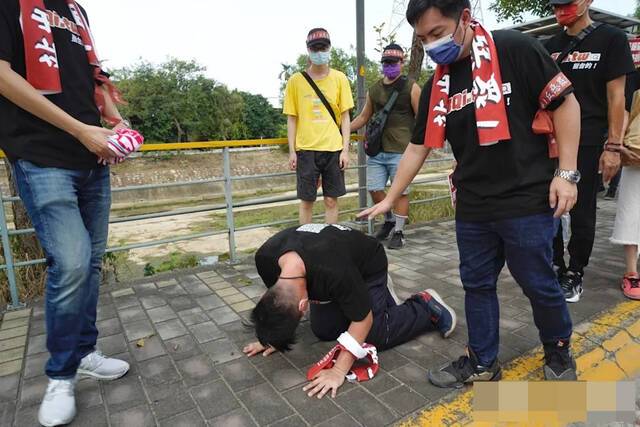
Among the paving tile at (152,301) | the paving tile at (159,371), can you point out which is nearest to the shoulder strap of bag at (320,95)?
the paving tile at (152,301)

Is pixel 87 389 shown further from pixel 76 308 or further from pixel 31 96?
pixel 31 96

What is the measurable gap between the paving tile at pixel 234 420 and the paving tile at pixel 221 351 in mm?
480

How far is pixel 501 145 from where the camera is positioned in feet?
5.88

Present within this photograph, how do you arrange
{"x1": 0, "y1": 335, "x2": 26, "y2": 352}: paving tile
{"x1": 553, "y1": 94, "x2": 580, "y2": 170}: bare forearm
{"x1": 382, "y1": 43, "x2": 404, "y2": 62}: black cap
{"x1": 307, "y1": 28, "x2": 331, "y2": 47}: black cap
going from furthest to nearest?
{"x1": 382, "y1": 43, "x2": 404, "y2": 62}: black cap, {"x1": 307, "y1": 28, "x2": 331, "y2": 47}: black cap, {"x1": 0, "y1": 335, "x2": 26, "y2": 352}: paving tile, {"x1": 553, "y1": 94, "x2": 580, "y2": 170}: bare forearm

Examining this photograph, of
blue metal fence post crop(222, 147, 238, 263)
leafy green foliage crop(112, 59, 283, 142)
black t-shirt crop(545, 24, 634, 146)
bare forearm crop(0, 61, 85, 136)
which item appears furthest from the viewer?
leafy green foliage crop(112, 59, 283, 142)

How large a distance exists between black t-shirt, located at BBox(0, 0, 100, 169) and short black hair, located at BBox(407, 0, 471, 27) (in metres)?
1.43

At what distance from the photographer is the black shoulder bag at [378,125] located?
4312 millimetres

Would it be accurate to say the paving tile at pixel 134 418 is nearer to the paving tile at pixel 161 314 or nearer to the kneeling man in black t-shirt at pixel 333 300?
the kneeling man in black t-shirt at pixel 333 300

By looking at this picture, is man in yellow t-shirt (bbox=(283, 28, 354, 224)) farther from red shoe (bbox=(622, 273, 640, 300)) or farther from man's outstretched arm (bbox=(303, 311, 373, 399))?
red shoe (bbox=(622, 273, 640, 300))

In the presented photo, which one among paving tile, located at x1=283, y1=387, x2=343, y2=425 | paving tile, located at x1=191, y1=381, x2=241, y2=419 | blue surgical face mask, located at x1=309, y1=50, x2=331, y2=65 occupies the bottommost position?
paving tile, located at x1=283, y1=387, x2=343, y2=425

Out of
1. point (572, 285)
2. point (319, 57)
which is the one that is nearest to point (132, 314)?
Result: point (319, 57)

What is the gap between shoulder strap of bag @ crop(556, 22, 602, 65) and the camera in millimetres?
2795

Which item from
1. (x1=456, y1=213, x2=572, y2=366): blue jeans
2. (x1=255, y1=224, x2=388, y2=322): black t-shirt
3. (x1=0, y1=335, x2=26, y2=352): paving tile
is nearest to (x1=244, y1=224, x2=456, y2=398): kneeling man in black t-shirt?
(x1=255, y1=224, x2=388, y2=322): black t-shirt

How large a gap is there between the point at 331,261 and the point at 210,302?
1.47 metres
